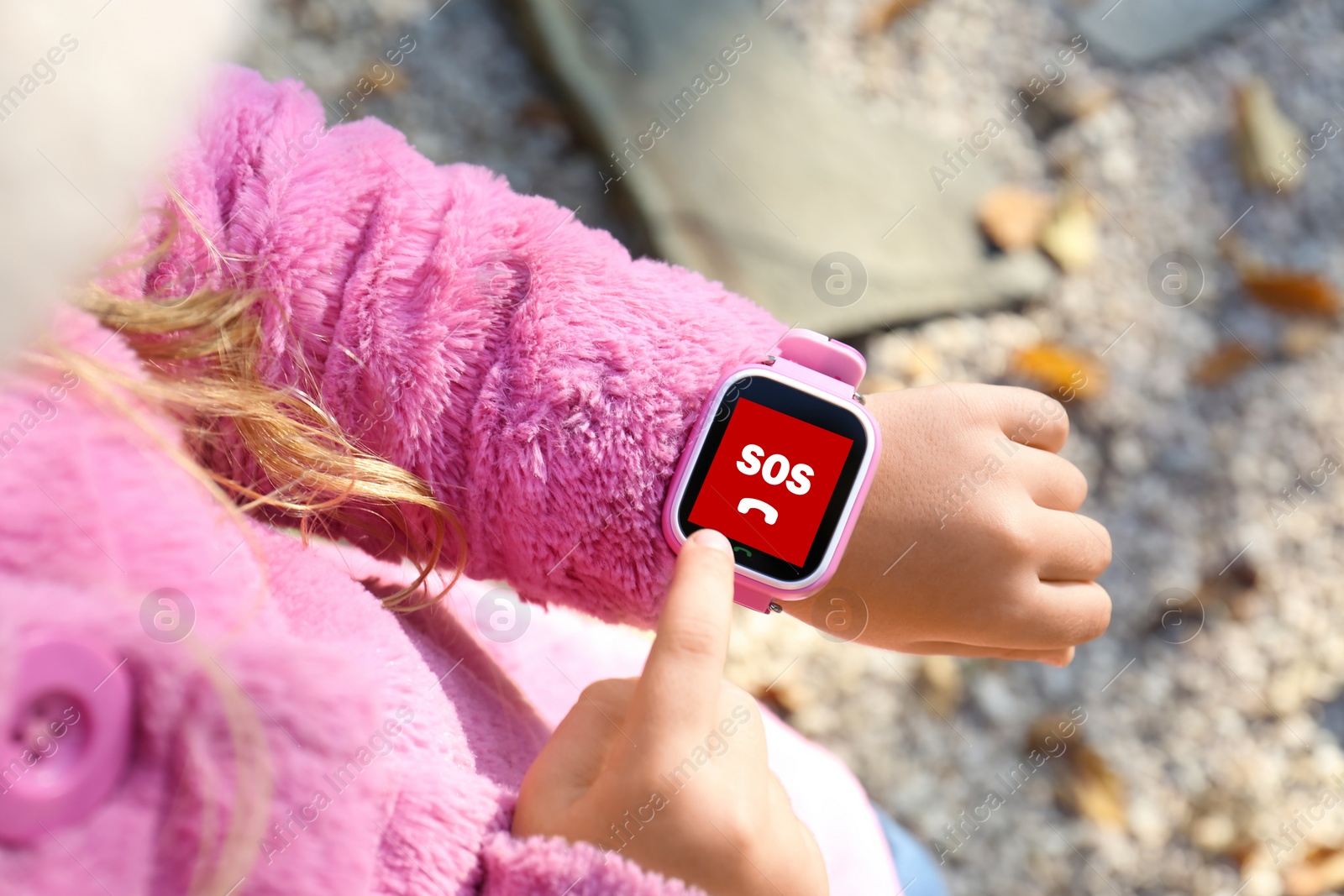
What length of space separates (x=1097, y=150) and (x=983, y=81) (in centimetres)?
26

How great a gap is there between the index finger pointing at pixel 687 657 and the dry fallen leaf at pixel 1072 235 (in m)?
1.31

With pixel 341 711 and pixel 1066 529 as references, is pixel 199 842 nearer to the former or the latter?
pixel 341 711

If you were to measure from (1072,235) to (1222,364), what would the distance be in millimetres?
363

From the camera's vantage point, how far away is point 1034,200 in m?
1.63

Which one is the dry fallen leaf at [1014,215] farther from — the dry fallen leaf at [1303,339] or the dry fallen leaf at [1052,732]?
the dry fallen leaf at [1052,732]

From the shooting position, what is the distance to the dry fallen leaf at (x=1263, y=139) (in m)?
1.67

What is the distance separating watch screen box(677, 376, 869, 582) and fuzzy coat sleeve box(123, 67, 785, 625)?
0.13 ft

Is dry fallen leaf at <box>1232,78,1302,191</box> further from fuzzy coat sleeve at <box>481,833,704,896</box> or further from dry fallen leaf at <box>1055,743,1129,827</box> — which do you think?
fuzzy coat sleeve at <box>481,833,704,896</box>

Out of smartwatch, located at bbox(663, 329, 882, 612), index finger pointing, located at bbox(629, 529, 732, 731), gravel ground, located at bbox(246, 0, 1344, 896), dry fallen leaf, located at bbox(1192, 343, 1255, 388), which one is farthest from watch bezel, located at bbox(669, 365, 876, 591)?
dry fallen leaf, located at bbox(1192, 343, 1255, 388)

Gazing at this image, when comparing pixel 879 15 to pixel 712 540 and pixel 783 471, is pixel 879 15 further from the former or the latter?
pixel 712 540

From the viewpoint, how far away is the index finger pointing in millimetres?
552
